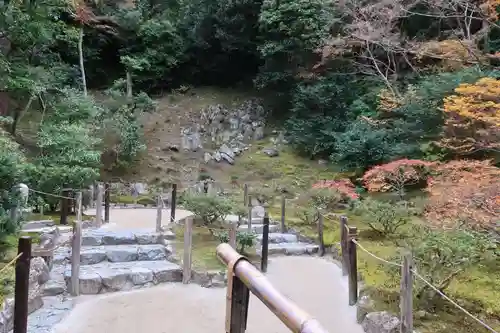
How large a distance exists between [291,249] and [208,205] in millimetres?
1890

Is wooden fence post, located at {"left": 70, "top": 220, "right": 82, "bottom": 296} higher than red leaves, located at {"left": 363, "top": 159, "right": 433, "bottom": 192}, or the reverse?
red leaves, located at {"left": 363, "top": 159, "right": 433, "bottom": 192}

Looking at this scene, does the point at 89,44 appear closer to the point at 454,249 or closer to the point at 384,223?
the point at 384,223

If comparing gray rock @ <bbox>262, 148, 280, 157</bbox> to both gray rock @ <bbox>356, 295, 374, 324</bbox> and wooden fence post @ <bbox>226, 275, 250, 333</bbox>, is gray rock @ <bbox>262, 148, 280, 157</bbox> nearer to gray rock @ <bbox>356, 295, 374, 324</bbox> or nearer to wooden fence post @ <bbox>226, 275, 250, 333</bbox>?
Answer: gray rock @ <bbox>356, 295, 374, 324</bbox>

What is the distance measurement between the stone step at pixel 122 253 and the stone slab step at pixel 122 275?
166 mm

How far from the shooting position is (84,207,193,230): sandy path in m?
9.30

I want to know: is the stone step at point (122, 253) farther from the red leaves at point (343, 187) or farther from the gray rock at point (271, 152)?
the gray rock at point (271, 152)

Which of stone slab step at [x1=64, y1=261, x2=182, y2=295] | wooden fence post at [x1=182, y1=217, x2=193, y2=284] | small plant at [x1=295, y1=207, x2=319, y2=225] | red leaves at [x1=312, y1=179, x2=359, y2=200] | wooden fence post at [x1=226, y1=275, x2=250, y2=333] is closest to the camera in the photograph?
wooden fence post at [x1=226, y1=275, x2=250, y2=333]

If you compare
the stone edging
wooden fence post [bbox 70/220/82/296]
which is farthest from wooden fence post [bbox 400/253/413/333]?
wooden fence post [bbox 70/220/82/296]

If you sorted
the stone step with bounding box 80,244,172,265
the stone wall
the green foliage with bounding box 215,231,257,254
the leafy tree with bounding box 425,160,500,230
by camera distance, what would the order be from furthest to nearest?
the green foliage with bounding box 215,231,257,254, the stone step with bounding box 80,244,172,265, the leafy tree with bounding box 425,160,500,230, the stone wall

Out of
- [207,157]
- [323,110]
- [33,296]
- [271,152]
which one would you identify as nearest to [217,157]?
[207,157]

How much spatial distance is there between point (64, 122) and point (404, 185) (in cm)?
955

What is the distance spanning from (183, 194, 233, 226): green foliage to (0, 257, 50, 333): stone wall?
331cm

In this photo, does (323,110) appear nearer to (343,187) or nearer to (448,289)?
(343,187)

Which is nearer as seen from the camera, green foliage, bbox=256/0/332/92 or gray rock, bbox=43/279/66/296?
gray rock, bbox=43/279/66/296
